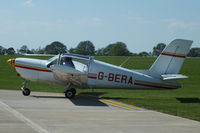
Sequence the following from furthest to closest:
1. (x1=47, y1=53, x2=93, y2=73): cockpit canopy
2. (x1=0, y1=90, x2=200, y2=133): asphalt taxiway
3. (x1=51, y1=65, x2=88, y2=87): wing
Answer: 1. (x1=47, y1=53, x2=93, y2=73): cockpit canopy
2. (x1=51, y1=65, x2=88, y2=87): wing
3. (x1=0, y1=90, x2=200, y2=133): asphalt taxiway

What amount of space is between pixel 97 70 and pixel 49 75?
232 cm

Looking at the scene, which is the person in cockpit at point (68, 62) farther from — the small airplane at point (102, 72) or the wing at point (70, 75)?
the wing at point (70, 75)

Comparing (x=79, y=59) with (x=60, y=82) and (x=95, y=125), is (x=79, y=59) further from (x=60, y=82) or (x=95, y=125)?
(x=95, y=125)

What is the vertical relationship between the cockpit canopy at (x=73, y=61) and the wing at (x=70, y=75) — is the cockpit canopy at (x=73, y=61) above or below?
above

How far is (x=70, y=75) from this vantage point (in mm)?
15828

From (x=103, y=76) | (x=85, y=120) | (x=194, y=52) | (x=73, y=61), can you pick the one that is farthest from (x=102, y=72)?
(x=194, y=52)

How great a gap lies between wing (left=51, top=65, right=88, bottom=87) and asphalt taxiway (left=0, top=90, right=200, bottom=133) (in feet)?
6.70

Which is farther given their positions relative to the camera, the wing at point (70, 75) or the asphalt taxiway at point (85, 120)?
the wing at point (70, 75)

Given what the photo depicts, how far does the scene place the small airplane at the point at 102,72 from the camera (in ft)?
51.9

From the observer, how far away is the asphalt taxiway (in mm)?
8945

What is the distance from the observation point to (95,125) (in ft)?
31.2

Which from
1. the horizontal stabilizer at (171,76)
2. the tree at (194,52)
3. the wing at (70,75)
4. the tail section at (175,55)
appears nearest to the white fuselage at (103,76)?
the wing at (70,75)

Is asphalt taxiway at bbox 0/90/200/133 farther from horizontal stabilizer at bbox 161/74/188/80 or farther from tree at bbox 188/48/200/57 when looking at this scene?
tree at bbox 188/48/200/57

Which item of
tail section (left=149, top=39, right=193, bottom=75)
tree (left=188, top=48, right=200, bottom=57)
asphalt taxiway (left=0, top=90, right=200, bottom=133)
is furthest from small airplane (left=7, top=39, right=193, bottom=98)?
tree (left=188, top=48, right=200, bottom=57)
